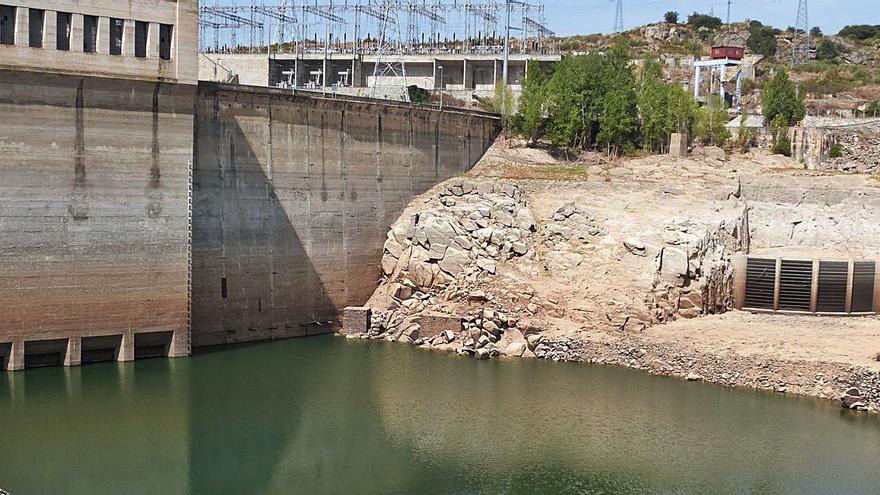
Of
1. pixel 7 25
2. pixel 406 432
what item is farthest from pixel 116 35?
pixel 406 432

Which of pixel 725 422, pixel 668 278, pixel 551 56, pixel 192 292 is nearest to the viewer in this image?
pixel 725 422

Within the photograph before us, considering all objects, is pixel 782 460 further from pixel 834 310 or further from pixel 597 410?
Answer: pixel 834 310

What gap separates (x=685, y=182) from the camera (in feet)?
185

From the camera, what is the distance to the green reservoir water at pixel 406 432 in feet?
104

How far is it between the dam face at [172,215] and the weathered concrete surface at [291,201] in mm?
78

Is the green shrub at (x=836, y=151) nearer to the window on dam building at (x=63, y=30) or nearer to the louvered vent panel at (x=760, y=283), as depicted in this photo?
the louvered vent panel at (x=760, y=283)

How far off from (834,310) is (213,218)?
1236 inches

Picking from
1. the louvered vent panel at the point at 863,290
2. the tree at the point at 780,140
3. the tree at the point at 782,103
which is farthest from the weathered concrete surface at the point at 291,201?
the tree at the point at 782,103

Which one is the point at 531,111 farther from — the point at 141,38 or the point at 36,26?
the point at 36,26

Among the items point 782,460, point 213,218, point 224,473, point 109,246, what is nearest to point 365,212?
point 213,218

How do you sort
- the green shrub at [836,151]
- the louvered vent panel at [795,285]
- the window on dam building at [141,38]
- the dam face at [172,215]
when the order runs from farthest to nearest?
the green shrub at [836,151] < the louvered vent panel at [795,285] < the window on dam building at [141,38] < the dam face at [172,215]

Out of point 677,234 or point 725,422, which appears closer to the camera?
point 725,422

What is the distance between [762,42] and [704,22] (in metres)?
9.50

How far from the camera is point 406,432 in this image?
3606cm
